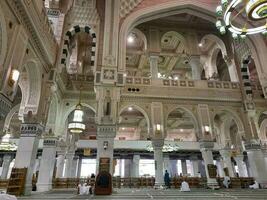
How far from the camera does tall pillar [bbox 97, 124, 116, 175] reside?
31.4ft

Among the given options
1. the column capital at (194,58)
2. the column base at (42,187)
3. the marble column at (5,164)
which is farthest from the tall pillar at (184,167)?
the marble column at (5,164)

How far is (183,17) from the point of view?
610 inches

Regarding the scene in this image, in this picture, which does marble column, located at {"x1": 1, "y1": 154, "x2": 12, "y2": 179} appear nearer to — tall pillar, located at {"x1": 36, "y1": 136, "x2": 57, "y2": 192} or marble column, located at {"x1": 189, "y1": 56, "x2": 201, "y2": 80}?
tall pillar, located at {"x1": 36, "y1": 136, "x2": 57, "y2": 192}

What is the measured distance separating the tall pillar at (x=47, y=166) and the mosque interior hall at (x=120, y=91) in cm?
5

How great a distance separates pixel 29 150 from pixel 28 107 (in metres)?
1.75

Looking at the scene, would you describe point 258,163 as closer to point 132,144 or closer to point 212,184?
point 212,184

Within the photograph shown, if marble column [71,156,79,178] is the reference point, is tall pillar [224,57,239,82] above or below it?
above

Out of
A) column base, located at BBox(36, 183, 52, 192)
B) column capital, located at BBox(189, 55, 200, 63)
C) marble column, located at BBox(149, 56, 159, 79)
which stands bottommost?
column base, located at BBox(36, 183, 52, 192)

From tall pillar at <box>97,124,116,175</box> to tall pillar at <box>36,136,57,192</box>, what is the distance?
3.55 meters

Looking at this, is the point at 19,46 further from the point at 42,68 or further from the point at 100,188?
the point at 100,188

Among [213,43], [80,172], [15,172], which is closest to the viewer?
[15,172]

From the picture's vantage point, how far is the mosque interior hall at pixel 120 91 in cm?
768

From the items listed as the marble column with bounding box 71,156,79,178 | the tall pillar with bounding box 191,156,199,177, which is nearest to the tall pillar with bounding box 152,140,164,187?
the tall pillar with bounding box 191,156,199,177

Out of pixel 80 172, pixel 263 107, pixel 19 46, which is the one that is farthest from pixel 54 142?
pixel 263 107
